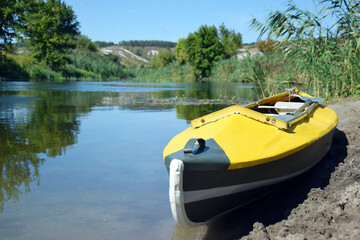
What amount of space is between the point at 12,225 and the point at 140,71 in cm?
5518

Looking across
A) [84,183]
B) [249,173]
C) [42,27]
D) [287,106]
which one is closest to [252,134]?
[249,173]

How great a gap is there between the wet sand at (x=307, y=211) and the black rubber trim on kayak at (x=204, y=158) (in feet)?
1.86

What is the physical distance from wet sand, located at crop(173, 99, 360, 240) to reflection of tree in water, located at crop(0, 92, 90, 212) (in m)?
2.19

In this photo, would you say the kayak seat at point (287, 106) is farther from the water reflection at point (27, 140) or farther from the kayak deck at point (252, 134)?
the water reflection at point (27, 140)

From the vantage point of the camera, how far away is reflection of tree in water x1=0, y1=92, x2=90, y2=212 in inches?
161

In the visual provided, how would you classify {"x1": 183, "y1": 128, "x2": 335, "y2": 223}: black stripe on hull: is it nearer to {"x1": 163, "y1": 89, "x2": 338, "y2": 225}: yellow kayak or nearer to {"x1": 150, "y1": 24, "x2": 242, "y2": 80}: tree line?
{"x1": 163, "y1": 89, "x2": 338, "y2": 225}: yellow kayak

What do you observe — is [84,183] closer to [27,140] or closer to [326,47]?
[27,140]

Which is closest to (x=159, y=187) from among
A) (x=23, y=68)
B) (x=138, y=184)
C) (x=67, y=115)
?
(x=138, y=184)

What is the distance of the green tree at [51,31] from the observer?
3944 cm

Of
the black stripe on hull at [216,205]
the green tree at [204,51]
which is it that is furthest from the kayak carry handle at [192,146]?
the green tree at [204,51]

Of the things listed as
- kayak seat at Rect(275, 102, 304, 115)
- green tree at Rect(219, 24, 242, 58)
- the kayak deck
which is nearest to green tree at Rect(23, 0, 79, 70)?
green tree at Rect(219, 24, 242, 58)

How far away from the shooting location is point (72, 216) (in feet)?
10.5

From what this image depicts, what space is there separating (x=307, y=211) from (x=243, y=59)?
3607cm

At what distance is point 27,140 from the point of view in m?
6.14
